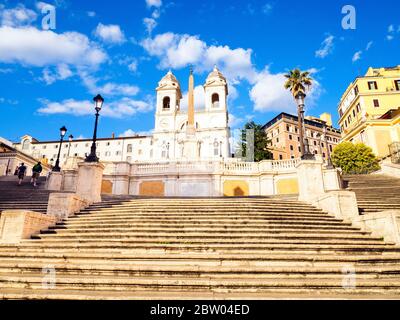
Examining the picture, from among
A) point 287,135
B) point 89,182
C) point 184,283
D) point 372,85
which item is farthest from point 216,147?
point 184,283

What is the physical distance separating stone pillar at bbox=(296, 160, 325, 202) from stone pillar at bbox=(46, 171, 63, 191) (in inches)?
654

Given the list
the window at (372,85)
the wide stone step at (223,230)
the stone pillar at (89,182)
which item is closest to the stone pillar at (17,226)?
the wide stone step at (223,230)

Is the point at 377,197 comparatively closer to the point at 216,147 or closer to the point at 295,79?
the point at 295,79

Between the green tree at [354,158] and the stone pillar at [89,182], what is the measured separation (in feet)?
94.3

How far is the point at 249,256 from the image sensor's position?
19.7ft

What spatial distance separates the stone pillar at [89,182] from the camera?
39.9 ft

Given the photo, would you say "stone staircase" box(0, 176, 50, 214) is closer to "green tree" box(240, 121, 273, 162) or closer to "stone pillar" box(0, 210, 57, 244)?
"stone pillar" box(0, 210, 57, 244)

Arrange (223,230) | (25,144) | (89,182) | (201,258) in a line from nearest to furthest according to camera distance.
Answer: (201,258) < (223,230) < (89,182) < (25,144)

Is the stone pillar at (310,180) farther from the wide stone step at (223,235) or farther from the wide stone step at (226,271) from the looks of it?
the wide stone step at (226,271)

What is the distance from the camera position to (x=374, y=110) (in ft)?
137

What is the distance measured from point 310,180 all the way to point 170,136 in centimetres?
5897

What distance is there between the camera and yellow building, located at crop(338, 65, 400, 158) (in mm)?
35469
